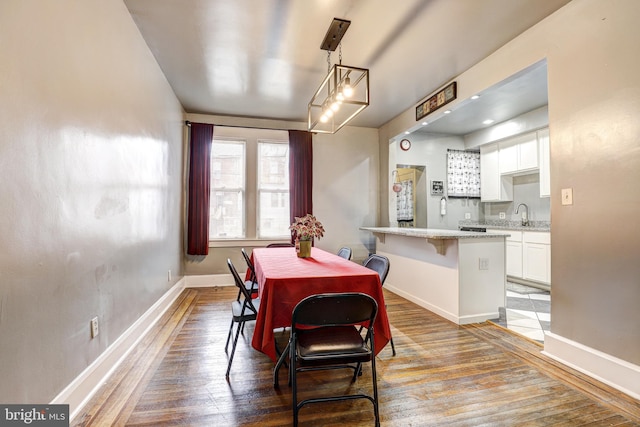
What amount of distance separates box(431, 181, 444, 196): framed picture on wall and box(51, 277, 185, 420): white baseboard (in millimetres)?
5017

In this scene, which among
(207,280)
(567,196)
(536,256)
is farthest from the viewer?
(207,280)

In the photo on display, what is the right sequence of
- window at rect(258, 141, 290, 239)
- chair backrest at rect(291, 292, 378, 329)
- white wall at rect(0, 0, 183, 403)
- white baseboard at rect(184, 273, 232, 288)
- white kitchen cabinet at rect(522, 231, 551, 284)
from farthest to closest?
window at rect(258, 141, 290, 239) < white baseboard at rect(184, 273, 232, 288) < white kitchen cabinet at rect(522, 231, 551, 284) < chair backrest at rect(291, 292, 378, 329) < white wall at rect(0, 0, 183, 403)

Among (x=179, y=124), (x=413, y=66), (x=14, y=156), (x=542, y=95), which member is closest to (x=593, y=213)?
(x=413, y=66)

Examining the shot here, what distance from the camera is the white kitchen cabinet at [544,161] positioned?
435 centimetres

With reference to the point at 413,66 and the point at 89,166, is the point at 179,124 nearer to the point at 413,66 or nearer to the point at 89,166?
the point at 89,166

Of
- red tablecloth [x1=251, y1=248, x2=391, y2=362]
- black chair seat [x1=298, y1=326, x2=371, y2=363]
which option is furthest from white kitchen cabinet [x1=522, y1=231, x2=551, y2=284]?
black chair seat [x1=298, y1=326, x2=371, y2=363]

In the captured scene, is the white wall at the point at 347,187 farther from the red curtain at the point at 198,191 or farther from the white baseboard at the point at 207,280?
the red curtain at the point at 198,191

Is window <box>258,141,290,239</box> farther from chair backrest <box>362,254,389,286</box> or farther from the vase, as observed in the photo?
chair backrest <box>362,254,389,286</box>

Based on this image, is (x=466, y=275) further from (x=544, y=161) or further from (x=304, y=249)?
(x=544, y=161)

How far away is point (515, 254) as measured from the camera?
480 centimetres

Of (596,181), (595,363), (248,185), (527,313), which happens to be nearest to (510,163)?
(527,313)

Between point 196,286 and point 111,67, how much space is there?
11.3ft

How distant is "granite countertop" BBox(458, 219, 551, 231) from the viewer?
4.64 metres

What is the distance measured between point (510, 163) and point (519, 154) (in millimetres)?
224
